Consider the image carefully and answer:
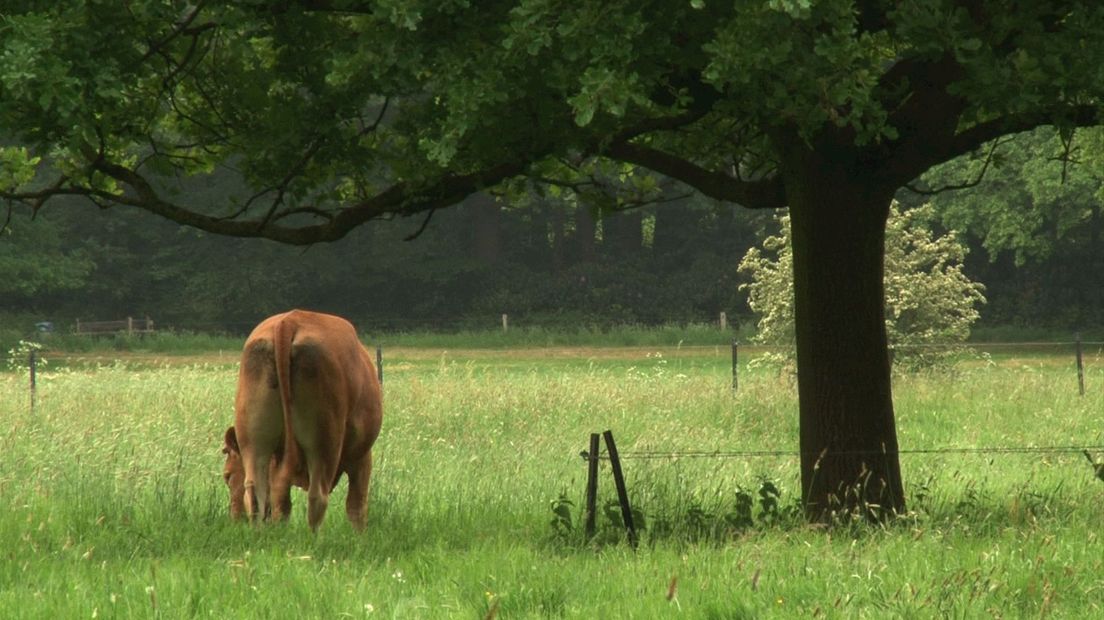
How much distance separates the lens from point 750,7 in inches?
316

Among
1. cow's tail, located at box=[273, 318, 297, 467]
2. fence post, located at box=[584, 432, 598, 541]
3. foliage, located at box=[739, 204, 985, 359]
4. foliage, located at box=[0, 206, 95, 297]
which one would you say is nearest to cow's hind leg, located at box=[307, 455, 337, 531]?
cow's tail, located at box=[273, 318, 297, 467]

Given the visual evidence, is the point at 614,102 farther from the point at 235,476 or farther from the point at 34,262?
the point at 34,262

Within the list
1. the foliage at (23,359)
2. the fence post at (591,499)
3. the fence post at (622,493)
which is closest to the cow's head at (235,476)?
the fence post at (591,499)

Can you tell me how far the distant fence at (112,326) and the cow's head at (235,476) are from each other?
43.8 m

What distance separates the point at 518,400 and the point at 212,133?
9258 millimetres

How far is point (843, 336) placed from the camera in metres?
10.2

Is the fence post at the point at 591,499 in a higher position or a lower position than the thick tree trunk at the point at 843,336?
lower

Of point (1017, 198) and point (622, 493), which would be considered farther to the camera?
point (1017, 198)

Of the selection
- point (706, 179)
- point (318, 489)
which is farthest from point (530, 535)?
point (706, 179)

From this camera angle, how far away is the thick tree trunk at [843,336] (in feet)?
33.5

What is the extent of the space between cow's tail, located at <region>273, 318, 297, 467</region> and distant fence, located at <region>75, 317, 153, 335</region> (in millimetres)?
44913

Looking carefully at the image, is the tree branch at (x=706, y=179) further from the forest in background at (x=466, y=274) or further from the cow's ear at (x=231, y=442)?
the forest in background at (x=466, y=274)

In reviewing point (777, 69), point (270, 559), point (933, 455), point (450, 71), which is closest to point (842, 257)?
point (777, 69)

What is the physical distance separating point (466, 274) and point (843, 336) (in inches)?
2065
